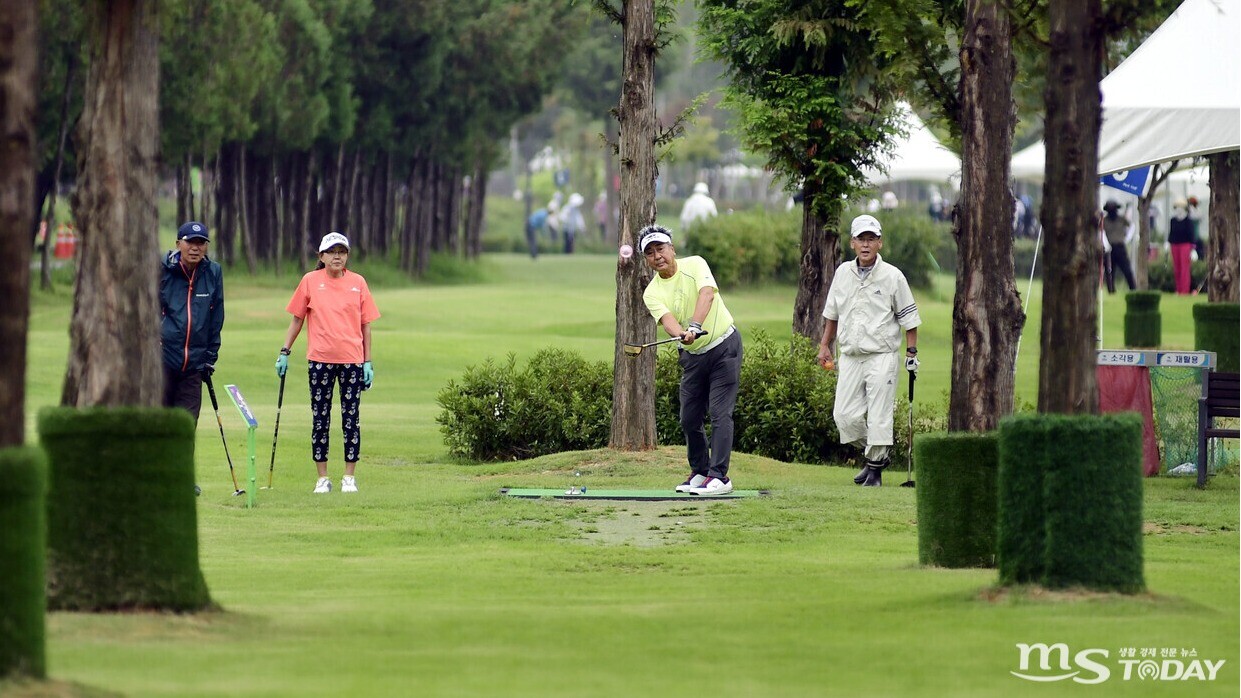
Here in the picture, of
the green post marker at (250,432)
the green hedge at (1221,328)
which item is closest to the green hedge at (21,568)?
the green post marker at (250,432)

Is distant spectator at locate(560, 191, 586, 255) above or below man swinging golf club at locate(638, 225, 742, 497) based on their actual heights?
above

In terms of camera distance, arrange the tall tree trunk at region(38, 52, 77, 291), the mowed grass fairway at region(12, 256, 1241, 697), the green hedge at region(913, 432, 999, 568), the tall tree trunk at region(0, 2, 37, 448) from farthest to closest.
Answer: the tall tree trunk at region(38, 52, 77, 291), the green hedge at region(913, 432, 999, 568), the mowed grass fairway at region(12, 256, 1241, 697), the tall tree trunk at region(0, 2, 37, 448)

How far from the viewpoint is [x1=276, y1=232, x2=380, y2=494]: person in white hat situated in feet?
47.4

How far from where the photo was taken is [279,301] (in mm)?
37594

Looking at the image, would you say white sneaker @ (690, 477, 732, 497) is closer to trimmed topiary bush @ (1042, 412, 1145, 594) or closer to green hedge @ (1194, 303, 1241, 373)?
trimmed topiary bush @ (1042, 412, 1145, 594)

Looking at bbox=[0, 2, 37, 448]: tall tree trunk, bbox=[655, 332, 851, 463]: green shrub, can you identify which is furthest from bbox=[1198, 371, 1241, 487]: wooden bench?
bbox=[0, 2, 37, 448]: tall tree trunk

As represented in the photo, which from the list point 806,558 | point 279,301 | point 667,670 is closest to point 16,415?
point 667,670

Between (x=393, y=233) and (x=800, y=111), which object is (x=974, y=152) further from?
(x=393, y=233)

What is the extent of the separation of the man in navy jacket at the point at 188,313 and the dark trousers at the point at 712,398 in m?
3.29

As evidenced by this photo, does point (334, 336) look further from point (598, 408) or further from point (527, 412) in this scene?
point (598, 408)

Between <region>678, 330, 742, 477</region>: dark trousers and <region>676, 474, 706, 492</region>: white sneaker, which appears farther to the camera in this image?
<region>676, 474, 706, 492</region>: white sneaker

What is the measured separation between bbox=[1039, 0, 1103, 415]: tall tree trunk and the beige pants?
20.0 feet

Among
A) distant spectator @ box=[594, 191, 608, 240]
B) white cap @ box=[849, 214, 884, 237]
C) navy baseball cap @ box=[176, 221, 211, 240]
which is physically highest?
distant spectator @ box=[594, 191, 608, 240]

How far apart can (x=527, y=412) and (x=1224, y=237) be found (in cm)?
1245
